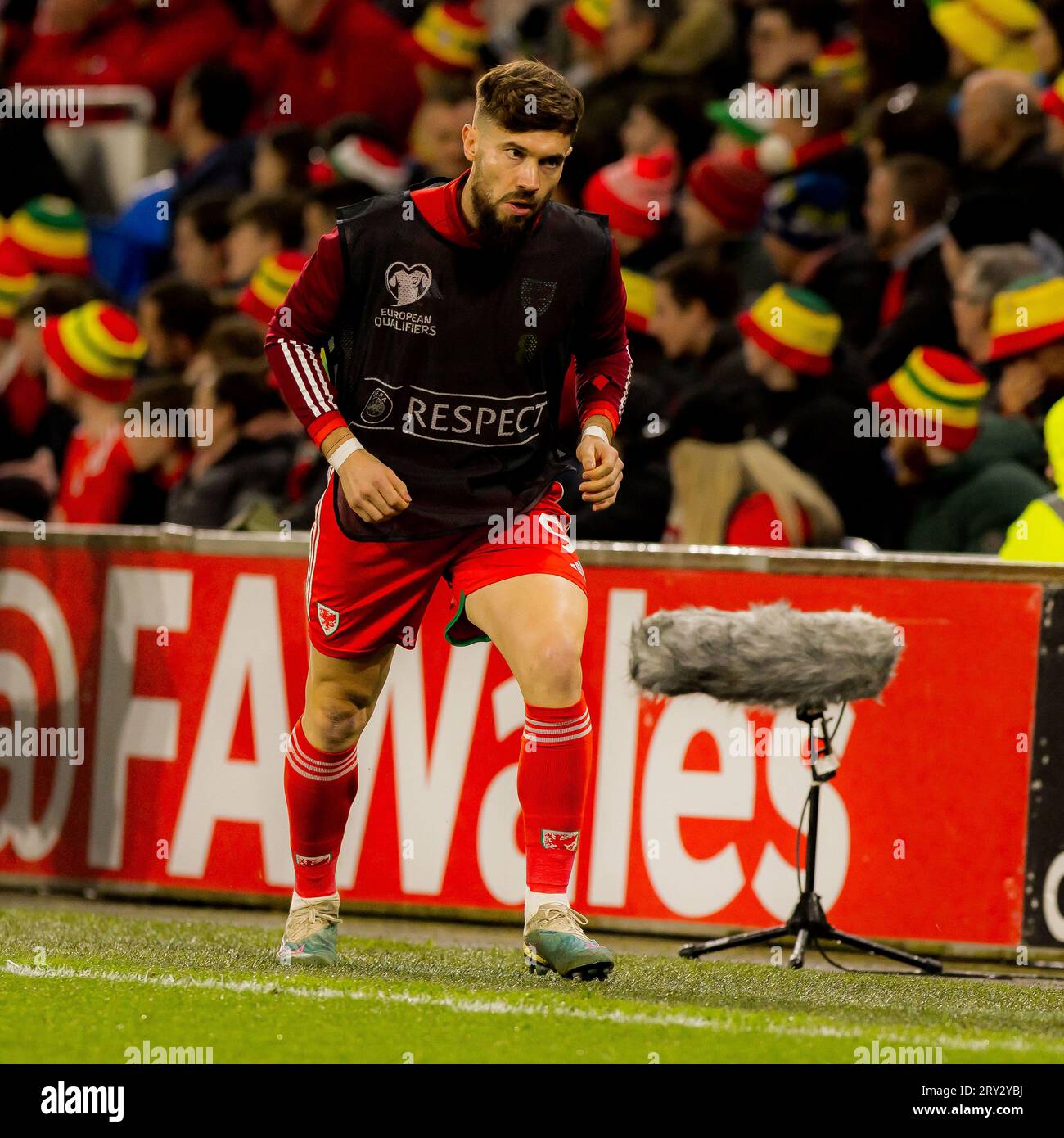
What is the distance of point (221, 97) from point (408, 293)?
6930mm

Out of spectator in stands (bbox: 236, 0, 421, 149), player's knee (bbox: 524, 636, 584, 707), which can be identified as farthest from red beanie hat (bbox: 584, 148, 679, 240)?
player's knee (bbox: 524, 636, 584, 707)

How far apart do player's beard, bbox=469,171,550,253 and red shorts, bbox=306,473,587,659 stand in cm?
64

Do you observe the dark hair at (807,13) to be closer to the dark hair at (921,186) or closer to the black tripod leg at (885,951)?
the dark hair at (921,186)

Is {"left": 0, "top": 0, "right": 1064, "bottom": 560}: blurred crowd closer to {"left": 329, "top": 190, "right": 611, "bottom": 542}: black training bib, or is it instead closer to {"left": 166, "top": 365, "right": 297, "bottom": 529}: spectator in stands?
{"left": 166, "top": 365, "right": 297, "bottom": 529}: spectator in stands

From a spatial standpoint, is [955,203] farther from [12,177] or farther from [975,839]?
[12,177]

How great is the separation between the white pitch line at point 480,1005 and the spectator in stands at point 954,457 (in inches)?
106

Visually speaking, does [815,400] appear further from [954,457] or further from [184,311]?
[184,311]

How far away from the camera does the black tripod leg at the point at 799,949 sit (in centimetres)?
545

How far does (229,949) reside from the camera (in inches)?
216

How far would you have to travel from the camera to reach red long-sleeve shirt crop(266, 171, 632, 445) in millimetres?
4824

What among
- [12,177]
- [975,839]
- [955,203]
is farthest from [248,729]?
[12,177]

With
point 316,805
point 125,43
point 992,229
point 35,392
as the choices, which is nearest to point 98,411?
point 35,392

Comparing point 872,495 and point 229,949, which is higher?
point 872,495
